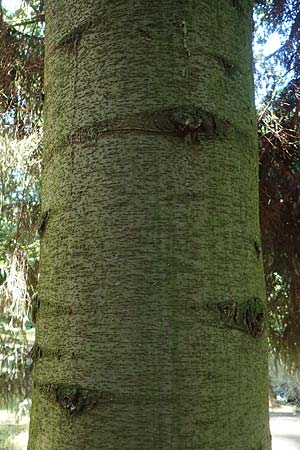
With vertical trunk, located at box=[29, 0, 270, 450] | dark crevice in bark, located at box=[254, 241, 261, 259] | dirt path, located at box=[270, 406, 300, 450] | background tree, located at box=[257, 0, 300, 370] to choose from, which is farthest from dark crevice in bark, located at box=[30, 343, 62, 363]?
dirt path, located at box=[270, 406, 300, 450]

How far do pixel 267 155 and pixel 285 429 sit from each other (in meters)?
4.91

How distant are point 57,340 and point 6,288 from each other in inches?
74.7

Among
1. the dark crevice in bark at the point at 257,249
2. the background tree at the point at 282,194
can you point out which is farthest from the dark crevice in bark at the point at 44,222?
the background tree at the point at 282,194

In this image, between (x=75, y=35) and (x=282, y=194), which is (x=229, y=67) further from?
(x=282, y=194)

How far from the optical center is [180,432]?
0.48 meters

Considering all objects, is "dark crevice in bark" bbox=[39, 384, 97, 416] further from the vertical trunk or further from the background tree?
the background tree

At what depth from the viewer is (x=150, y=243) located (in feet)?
1.68

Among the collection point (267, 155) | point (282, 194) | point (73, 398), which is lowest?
point (73, 398)

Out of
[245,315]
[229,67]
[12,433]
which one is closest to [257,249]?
[245,315]

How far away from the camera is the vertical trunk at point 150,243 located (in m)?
0.49

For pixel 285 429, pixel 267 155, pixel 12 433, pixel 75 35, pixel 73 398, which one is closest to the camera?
pixel 73 398

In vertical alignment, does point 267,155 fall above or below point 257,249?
above

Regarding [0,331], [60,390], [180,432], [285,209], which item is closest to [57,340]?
[60,390]

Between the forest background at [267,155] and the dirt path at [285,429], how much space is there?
3399 mm
